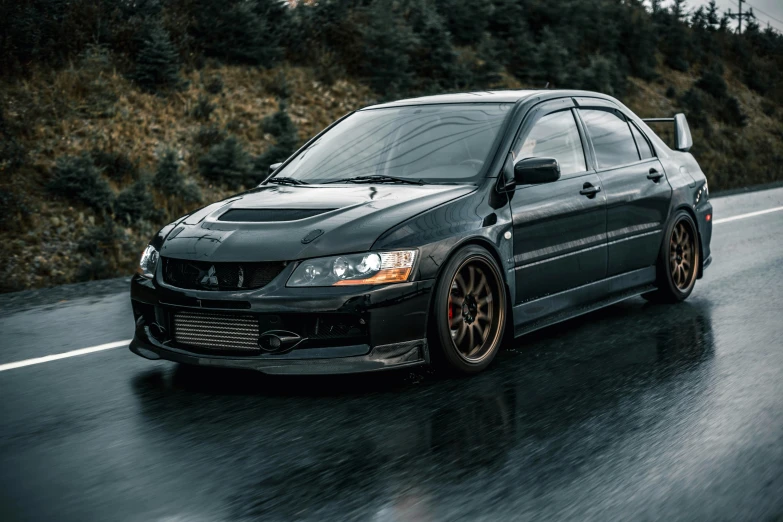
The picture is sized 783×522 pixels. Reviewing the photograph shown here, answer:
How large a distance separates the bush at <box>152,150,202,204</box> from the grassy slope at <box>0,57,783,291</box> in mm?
331

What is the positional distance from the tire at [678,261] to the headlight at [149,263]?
381 cm

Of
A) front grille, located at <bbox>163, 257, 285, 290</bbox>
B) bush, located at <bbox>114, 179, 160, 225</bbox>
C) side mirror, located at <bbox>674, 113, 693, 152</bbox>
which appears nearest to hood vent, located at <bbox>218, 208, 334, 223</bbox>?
front grille, located at <bbox>163, 257, 285, 290</bbox>

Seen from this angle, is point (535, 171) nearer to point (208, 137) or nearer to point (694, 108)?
point (208, 137)

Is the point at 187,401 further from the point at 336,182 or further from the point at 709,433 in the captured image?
the point at 709,433

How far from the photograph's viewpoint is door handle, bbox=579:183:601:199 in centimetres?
670

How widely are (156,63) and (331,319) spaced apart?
15.0 metres

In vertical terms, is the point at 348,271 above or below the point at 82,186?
below

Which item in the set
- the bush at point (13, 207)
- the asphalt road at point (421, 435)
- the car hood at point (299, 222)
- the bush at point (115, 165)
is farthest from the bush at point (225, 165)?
the car hood at point (299, 222)

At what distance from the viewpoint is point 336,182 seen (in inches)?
251

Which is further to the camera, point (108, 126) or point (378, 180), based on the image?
point (108, 126)

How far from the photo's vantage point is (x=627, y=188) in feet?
23.6

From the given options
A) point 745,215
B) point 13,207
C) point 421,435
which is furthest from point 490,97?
point 745,215

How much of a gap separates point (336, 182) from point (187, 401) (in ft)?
5.94

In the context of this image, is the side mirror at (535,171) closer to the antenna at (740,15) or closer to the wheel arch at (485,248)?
the wheel arch at (485,248)
